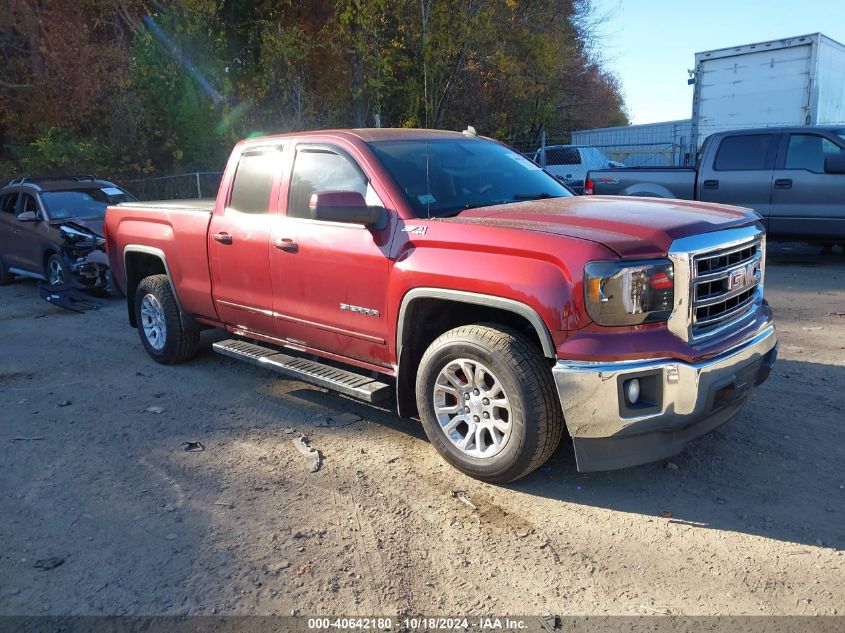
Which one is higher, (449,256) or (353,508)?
(449,256)

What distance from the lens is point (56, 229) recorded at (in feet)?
34.3

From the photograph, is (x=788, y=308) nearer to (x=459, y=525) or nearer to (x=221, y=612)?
(x=459, y=525)

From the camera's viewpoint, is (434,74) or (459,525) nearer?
(459,525)

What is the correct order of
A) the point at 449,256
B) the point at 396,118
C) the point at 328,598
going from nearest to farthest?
the point at 328,598
the point at 449,256
the point at 396,118

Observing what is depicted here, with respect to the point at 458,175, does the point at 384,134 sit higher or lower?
higher

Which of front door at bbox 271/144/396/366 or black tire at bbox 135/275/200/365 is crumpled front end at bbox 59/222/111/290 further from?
front door at bbox 271/144/396/366

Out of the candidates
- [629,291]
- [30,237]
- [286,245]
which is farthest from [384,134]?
[30,237]

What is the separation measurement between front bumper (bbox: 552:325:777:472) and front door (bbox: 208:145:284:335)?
2.62 metres

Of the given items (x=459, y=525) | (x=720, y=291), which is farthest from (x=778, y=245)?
(x=459, y=525)

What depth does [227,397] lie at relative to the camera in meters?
5.73

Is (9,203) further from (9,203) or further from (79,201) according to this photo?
(79,201)

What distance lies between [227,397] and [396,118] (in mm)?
18430

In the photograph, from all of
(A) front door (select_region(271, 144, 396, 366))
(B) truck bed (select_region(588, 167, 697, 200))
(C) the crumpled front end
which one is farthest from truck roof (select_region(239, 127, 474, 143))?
(B) truck bed (select_region(588, 167, 697, 200))

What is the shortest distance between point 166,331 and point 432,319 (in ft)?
10.5
